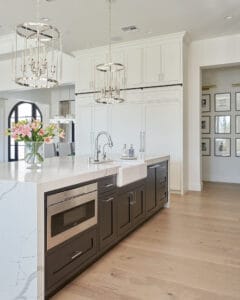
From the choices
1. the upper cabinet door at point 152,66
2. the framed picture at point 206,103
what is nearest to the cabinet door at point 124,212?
the upper cabinet door at point 152,66

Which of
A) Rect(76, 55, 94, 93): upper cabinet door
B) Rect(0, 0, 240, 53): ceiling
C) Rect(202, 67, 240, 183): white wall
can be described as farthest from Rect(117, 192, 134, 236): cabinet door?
Rect(202, 67, 240, 183): white wall

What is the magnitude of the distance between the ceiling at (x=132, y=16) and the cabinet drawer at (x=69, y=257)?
3.76m

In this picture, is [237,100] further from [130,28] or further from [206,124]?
[130,28]

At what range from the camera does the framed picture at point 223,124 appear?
728 cm

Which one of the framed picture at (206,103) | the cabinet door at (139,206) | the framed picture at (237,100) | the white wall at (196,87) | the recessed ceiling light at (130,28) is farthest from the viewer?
the framed picture at (206,103)

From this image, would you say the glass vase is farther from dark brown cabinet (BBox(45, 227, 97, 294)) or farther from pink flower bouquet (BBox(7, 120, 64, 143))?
dark brown cabinet (BBox(45, 227, 97, 294))

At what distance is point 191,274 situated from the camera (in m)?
2.38

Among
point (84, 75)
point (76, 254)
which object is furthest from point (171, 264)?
point (84, 75)

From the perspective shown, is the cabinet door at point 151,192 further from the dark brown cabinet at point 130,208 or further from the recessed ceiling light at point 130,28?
the recessed ceiling light at point 130,28

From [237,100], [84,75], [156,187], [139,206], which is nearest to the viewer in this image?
[139,206]

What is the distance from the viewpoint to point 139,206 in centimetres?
345

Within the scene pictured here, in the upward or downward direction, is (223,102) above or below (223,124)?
above

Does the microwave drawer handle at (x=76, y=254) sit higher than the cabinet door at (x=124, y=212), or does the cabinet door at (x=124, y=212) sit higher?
the cabinet door at (x=124, y=212)

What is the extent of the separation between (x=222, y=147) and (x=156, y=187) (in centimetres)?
405
